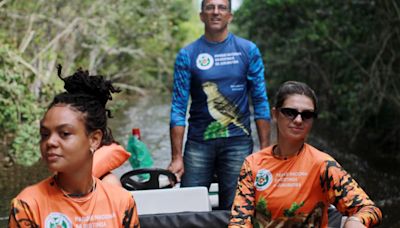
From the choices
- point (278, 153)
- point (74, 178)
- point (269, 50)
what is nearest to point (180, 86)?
point (278, 153)

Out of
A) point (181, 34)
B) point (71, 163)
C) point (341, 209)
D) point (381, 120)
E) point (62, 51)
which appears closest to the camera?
point (71, 163)

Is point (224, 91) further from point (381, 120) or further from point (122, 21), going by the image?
point (122, 21)

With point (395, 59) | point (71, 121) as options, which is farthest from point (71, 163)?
point (395, 59)

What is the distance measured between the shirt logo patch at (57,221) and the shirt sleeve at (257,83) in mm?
2131

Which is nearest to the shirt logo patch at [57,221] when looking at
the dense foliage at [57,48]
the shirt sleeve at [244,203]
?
the shirt sleeve at [244,203]

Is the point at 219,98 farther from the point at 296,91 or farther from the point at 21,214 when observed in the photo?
the point at 21,214

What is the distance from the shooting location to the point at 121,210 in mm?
2643

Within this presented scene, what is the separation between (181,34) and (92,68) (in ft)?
48.2

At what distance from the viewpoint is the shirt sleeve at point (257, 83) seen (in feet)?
14.4

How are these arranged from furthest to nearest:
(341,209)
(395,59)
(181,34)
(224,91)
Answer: (181,34)
(395,59)
(224,91)
(341,209)

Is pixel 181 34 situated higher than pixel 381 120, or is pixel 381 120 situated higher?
pixel 181 34

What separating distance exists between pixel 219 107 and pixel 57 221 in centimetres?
200

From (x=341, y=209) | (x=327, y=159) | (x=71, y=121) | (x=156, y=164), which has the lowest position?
(x=156, y=164)

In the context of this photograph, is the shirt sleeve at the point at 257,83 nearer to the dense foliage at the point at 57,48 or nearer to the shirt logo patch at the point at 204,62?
the shirt logo patch at the point at 204,62
